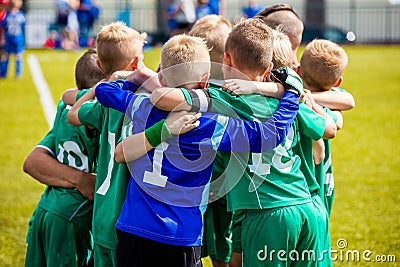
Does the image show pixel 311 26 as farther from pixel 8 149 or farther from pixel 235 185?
pixel 235 185

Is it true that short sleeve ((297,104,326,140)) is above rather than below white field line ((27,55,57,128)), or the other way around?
above

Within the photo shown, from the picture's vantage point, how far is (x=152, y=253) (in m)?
3.28

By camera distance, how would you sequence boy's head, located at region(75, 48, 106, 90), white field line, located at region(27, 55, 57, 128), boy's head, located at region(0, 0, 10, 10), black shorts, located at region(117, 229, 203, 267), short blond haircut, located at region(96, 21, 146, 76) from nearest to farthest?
black shorts, located at region(117, 229, 203, 267), short blond haircut, located at region(96, 21, 146, 76), boy's head, located at region(75, 48, 106, 90), white field line, located at region(27, 55, 57, 128), boy's head, located at region(0, 0, 10, 10)

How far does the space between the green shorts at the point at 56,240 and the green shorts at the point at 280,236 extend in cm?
104

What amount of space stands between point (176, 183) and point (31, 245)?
1296 mm

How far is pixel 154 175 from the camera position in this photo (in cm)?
328

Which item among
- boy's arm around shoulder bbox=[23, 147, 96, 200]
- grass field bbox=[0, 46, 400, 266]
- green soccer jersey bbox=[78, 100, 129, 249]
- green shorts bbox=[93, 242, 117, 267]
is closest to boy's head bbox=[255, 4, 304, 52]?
green soccer jersey bbox=[78, 100, 129, 249]

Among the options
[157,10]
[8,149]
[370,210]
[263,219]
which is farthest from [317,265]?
[157,10]

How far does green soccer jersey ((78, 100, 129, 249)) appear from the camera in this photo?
3519mm

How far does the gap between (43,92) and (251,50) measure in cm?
1189

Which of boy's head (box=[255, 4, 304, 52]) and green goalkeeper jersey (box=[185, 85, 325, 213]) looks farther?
boy's head (box=[255, 4, 304, 52])

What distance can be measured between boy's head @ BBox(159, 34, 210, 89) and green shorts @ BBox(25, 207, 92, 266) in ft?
3.81

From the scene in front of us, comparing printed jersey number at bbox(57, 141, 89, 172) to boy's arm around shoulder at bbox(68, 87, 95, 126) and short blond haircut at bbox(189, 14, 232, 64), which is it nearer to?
boy's arm around shoulder at bbox(68, 87, 95, 126)

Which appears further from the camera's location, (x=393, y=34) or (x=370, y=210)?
(x=393, y=34)
